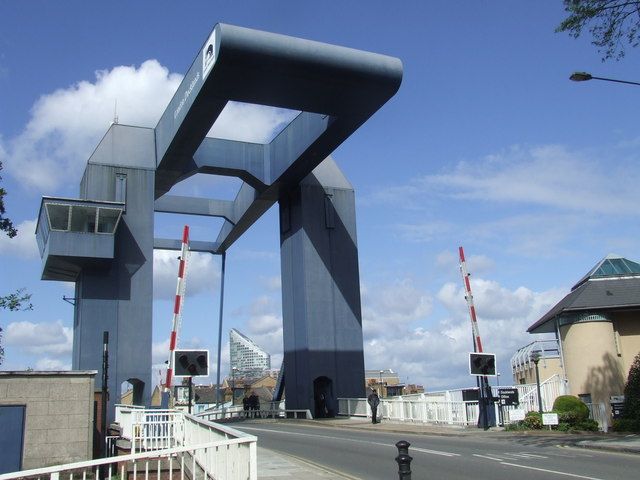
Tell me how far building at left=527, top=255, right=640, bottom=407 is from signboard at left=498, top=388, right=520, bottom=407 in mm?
4460

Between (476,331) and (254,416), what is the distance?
21.7 m

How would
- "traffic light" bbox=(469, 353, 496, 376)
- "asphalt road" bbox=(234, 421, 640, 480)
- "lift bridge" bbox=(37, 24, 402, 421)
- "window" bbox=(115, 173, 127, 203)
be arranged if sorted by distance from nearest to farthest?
1. "asphalt road" bbox=(234, 421, 640, 480)
2. "traffic light" bbox=(469, 353, 496, 376)
3. "lift bridge" bbox=(37, 24, 402, 421)
4. "window" bbox=(115, 173, 127, 203)

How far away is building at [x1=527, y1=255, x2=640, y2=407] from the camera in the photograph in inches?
1117

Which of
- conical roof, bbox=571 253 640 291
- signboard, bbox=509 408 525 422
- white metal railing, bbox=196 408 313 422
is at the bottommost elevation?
white metal railing, bbox=196 408 313 422

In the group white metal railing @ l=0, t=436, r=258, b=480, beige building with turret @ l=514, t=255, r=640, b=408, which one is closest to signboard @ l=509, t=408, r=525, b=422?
beige building with turret @ l=514, t=255, r=640, b=408

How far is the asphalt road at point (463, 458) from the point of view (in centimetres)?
1348

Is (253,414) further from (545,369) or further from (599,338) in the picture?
(599,338)

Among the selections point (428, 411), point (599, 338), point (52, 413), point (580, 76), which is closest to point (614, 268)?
point (599, 338)

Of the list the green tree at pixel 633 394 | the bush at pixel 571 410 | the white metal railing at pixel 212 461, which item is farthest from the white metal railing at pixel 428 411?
the white metal railing at pixel 212 461

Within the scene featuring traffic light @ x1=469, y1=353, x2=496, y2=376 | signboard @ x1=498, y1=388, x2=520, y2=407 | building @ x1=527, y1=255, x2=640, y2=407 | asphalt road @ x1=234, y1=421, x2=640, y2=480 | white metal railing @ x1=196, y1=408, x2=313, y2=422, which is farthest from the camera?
white metal railing @ x1=196, y1=408, x2=313, y2=422

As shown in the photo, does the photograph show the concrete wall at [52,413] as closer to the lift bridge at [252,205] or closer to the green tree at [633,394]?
the lift bridge at [252,205]

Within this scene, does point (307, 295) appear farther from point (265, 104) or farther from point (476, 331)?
point (476, 331)

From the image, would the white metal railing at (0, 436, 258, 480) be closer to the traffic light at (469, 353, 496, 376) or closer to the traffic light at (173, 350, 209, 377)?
the traffic light at (173, 350, 209, 377)

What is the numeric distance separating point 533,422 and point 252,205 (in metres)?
Answer: 26.6
